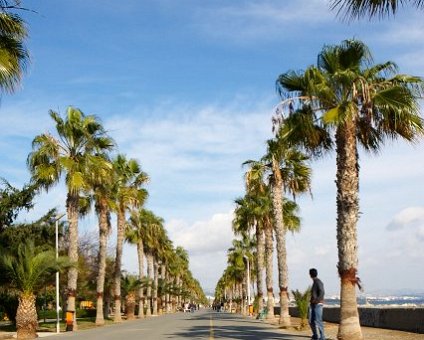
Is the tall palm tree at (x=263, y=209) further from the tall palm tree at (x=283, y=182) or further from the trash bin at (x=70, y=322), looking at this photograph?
the trash bin at (x=70, y=322)

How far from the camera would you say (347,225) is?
61.6ft

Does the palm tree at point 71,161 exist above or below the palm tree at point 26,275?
above

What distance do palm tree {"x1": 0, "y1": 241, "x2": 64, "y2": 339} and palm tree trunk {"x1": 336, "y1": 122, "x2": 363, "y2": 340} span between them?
50.9 feet

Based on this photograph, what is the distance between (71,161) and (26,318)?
33.5 feet

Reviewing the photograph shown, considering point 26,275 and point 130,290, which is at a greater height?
point 26,275

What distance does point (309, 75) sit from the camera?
2083 centimetres

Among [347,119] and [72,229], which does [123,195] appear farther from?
[347,119]

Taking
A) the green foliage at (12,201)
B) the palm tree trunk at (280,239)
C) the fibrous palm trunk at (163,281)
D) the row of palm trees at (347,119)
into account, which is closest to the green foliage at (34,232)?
the green foliage at (12,201)

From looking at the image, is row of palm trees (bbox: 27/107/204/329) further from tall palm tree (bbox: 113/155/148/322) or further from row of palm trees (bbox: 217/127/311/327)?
row of palm trees (bbox: 217/127/311/327)

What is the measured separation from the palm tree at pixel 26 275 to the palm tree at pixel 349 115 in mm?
14202

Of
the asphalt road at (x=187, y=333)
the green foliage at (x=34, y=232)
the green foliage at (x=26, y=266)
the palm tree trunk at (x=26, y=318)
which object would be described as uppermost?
the green foliage at (x=34, y=232)

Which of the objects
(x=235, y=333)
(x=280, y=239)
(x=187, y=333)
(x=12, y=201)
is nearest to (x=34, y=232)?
(x=12, y=201)

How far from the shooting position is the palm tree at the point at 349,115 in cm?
1856

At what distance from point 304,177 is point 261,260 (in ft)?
62.4
